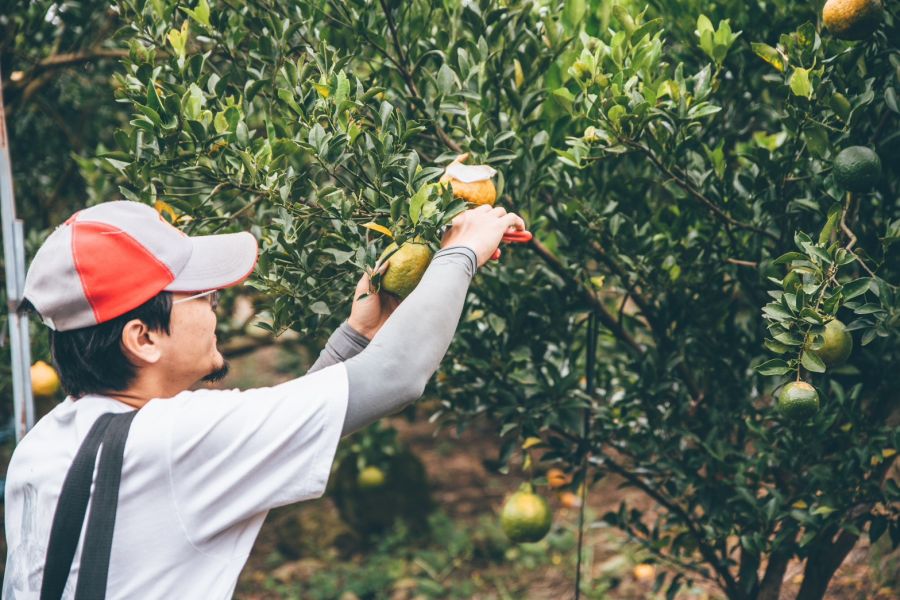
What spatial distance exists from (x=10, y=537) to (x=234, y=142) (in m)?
0.91

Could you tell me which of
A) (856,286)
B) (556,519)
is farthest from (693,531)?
(556,519)

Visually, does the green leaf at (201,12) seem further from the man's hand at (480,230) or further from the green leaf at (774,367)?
the green leaf at (774,367)

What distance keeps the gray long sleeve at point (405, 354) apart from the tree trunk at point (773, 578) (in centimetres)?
156

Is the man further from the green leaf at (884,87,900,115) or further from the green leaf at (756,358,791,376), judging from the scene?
the green leaf at (884,87,900,115)

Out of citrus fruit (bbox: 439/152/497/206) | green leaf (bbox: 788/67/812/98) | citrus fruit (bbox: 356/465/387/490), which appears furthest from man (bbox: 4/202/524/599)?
citrus fruit (bbox: 356/465/387/490)

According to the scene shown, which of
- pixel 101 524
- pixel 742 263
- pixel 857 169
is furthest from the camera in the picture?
pixel 742 263

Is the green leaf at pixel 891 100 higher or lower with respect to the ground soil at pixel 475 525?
higher

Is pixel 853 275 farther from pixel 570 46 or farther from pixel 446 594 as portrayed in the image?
pixel 446 594

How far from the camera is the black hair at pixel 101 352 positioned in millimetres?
1436

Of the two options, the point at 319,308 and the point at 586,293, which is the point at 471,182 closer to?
the point at 319,308

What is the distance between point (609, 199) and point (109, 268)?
1419mm

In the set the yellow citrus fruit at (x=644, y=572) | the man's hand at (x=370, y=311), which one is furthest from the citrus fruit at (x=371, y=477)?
the man's hand at (x=370, y=311)

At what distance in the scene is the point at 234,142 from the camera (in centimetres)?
184

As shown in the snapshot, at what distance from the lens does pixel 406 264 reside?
159cm
